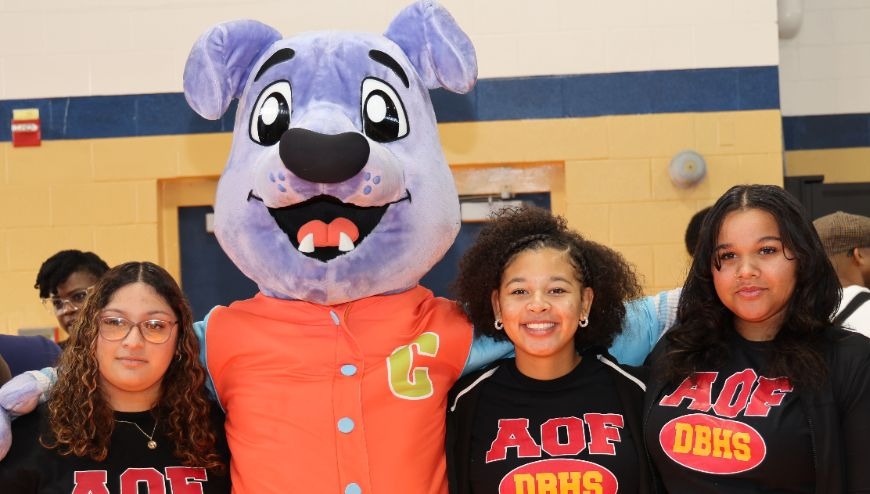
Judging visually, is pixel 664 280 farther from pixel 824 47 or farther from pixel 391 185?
pixel 391 185

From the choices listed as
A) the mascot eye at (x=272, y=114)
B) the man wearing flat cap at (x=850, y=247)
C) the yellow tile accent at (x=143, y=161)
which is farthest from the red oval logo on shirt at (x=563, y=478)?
the yellow tile accent at (x=143, y=161)

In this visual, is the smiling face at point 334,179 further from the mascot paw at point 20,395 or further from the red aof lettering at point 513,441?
the mascot paw at point 20,395

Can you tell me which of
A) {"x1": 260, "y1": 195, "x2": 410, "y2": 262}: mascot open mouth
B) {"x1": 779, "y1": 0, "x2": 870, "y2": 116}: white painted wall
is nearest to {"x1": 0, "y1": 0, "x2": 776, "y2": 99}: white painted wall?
{"x1": 779, "y1": 0, "x2": 870, "y2": 116}: white painted wall

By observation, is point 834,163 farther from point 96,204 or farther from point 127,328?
point 127,328

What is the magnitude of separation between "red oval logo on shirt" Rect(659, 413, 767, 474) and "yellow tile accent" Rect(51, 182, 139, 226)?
358cm

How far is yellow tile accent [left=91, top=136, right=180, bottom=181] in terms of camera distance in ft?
16.7

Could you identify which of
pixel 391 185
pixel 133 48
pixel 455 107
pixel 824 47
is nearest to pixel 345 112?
pixel 391 185

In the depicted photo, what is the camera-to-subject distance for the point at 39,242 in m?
5.07

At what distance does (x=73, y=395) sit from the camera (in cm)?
232

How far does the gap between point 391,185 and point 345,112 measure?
0.81 ft

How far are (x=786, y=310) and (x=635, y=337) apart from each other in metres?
0.49

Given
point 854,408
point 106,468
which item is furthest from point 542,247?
point 106,468

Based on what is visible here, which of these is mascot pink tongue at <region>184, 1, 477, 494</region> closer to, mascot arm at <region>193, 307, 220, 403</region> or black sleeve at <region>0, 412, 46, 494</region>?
Result: mascot arm at <region>193, 307, 220, 403</region>

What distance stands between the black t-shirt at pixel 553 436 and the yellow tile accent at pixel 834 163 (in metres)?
3.68
